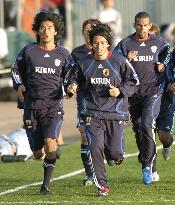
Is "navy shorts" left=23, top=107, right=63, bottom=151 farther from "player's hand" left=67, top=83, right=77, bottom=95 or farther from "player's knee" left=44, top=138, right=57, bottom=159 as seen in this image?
"player's hand" left=67, top=83, right=77, bottom=95

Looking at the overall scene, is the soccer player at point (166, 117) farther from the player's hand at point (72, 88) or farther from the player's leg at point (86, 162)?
the player's hand at point (72, 88)

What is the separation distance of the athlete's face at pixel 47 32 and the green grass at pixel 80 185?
1.91 meters

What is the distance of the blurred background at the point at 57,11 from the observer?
28375 mm

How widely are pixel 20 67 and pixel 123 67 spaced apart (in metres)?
1.52

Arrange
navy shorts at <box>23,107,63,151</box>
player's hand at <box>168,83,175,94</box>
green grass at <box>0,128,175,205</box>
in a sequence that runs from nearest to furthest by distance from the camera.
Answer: green grass at <box>0,128,175,205</box> → navy shorts at <box>23,107,63,151</box> → player's hand at <box>168,83,175,94</box>

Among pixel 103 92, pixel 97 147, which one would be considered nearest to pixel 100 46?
pixel 103 92

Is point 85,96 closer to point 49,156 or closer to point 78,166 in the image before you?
point 49,156

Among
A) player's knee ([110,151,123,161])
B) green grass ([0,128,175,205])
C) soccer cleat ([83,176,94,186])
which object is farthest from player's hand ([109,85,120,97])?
soccer cleat ([83,176,94,186])

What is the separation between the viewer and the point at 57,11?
1185 inches

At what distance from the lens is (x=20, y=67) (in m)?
14.7

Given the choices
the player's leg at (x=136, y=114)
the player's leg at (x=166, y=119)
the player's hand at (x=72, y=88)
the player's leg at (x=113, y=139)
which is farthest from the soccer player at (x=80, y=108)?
the player's leg at (x=166, y=119)

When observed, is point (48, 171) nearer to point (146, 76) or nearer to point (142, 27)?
point (146, 76)

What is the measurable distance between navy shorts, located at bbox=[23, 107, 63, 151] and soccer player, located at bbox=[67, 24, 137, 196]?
55 cm

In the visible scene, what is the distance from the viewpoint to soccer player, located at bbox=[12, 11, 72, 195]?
47.2 ft
